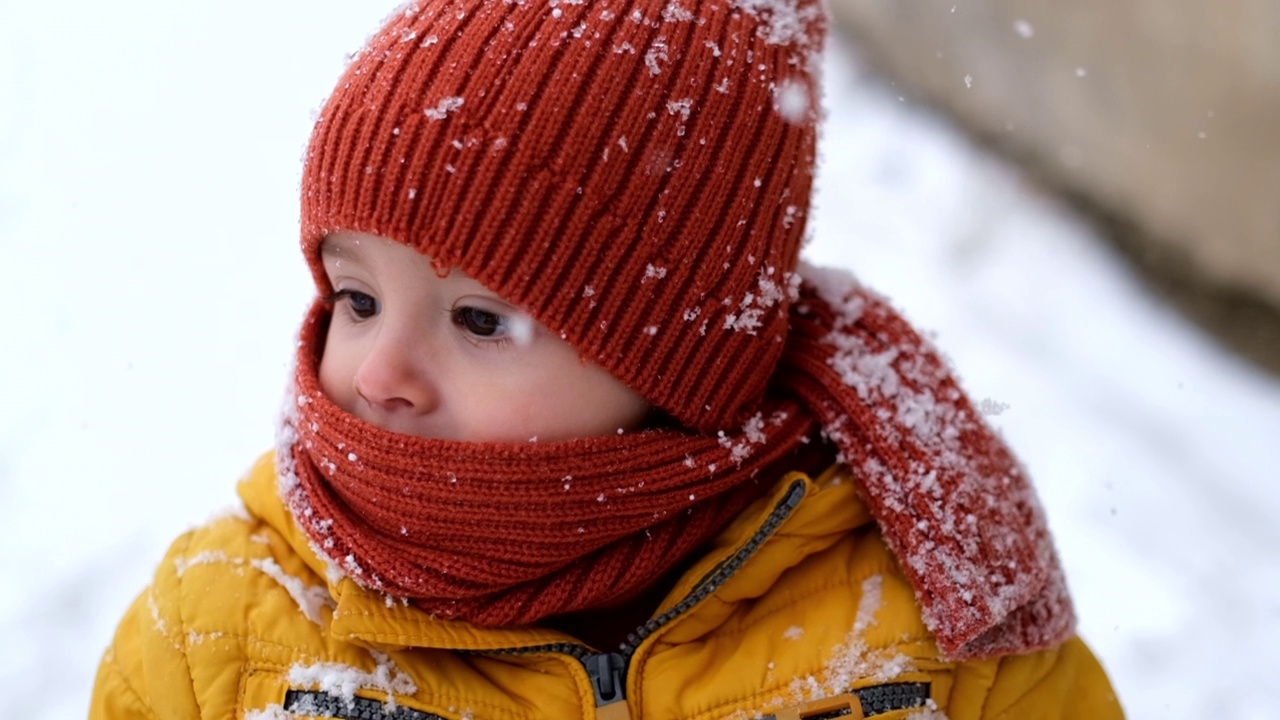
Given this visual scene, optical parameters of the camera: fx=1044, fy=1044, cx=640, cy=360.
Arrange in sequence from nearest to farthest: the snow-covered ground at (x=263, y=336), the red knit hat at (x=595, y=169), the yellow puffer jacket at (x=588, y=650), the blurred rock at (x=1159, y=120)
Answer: the red knit hat at (x=595, y=169) < the yellow puffer jacket at (x=588, y=650) < the snow-covered ground at (x=263, y=336) < the blurred rock at (x=1159, y=120)

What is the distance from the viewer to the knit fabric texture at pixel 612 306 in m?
1.17

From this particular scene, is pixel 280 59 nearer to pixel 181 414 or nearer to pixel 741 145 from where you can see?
pixel 181 414

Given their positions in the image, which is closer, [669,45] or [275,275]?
[669,45]

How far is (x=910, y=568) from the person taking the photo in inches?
52.9

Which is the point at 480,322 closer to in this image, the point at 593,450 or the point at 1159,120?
the point at 593,450

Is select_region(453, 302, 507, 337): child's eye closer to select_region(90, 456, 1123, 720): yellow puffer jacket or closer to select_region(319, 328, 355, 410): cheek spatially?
select_region(319, 328, 355, 410): cheek

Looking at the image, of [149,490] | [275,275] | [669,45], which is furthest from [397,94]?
[275,275]

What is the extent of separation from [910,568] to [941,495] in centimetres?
10

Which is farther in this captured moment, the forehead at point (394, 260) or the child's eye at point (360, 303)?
the child's eye at point (360, 303)

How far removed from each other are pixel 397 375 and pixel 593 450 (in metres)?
0.24

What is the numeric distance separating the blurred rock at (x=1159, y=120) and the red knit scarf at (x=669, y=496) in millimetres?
→ 1759

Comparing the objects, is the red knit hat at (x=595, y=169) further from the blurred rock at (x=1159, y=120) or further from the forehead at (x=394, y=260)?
the blurred rock at (x=1159, y=120)

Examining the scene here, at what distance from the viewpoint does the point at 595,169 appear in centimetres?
118

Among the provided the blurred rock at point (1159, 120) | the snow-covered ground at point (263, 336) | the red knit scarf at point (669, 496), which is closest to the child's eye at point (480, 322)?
the red knit scarf at point (669, 496)
